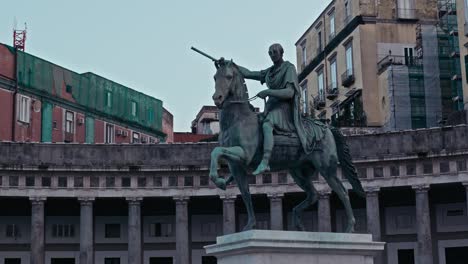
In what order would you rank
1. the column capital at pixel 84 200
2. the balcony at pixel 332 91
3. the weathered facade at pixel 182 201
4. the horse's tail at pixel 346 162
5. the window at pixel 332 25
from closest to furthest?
1. the horse's tail at pixel 346 162
2. the weathered facade at pixel 182 201
3. the column capital at pixel 84 200
4. the balcony at pixel 332 91
5. the window at pixel 332 25

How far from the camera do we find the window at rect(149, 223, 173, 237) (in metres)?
63.5

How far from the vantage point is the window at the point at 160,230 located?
63.5 m

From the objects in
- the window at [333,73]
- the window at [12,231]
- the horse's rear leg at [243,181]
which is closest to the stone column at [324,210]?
the window at [333,73]

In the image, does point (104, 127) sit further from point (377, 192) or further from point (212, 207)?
point (377, 192)

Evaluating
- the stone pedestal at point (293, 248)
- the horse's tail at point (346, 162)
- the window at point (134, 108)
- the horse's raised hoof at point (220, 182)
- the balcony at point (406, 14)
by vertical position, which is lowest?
the stone pedestal at point (293, 248)

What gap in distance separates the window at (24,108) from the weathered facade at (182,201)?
9444mm

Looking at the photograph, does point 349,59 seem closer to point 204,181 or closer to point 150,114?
point 204,181

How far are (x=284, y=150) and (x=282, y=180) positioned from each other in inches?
1445

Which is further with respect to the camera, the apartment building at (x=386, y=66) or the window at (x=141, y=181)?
the apartment building at (x=386, y=66)

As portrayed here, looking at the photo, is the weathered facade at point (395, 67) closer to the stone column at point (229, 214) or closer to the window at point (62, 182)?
the stone column at point (229, 214)

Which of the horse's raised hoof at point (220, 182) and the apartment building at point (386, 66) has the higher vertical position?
the apartment building at point (386, 66)

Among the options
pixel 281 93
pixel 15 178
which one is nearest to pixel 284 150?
pixel 281 93

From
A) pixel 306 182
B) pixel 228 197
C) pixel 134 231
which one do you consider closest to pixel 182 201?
pixel 228 197

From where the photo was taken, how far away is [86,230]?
188 ft
